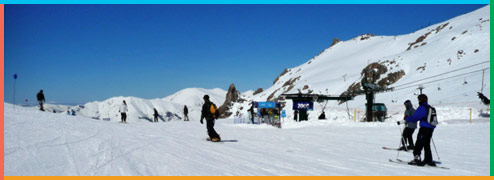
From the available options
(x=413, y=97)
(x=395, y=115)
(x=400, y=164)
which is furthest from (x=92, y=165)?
(x=413, y=97)

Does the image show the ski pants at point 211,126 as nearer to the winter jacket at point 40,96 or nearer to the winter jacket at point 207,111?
the winter jacket at point 207,111

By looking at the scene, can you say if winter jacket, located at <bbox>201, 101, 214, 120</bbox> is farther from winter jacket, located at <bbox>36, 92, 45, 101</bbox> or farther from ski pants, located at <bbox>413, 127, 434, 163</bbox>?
winter jacket, located at <bbox>36, 92, 45, 101</bbox>

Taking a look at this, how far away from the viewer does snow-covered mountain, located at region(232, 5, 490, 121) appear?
4216 cm

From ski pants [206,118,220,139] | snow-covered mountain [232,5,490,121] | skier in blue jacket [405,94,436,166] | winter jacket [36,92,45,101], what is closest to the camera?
skier in blue jacket [405,94,436,166]

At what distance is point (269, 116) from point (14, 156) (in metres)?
22.2

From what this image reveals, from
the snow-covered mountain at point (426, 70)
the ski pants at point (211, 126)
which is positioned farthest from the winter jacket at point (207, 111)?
the snow-covered mountain at point (426, 70)

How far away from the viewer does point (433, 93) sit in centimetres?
4459

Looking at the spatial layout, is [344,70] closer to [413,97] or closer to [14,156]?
[413,97]

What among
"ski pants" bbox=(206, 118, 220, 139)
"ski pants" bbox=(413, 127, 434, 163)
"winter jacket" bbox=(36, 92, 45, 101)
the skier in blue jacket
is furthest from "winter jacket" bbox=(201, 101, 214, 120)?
"winter jacket" bbox=(36, 92, 45, 101)

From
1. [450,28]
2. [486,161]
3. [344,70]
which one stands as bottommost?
[486,161]

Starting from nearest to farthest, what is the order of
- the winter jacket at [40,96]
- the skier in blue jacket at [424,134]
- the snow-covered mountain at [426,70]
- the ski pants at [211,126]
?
the skier in blue jacket at [424,134] < the ski pants at [211,126] < the winter jacket at [40,96] < the snow-covered mountain at [426,70]

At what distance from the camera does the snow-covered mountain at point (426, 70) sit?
42.2m

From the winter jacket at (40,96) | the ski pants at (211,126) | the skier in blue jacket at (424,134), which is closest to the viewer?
the skier in blue jacket at (424,134)

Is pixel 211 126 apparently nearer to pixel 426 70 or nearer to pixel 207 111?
pixel 207 111
